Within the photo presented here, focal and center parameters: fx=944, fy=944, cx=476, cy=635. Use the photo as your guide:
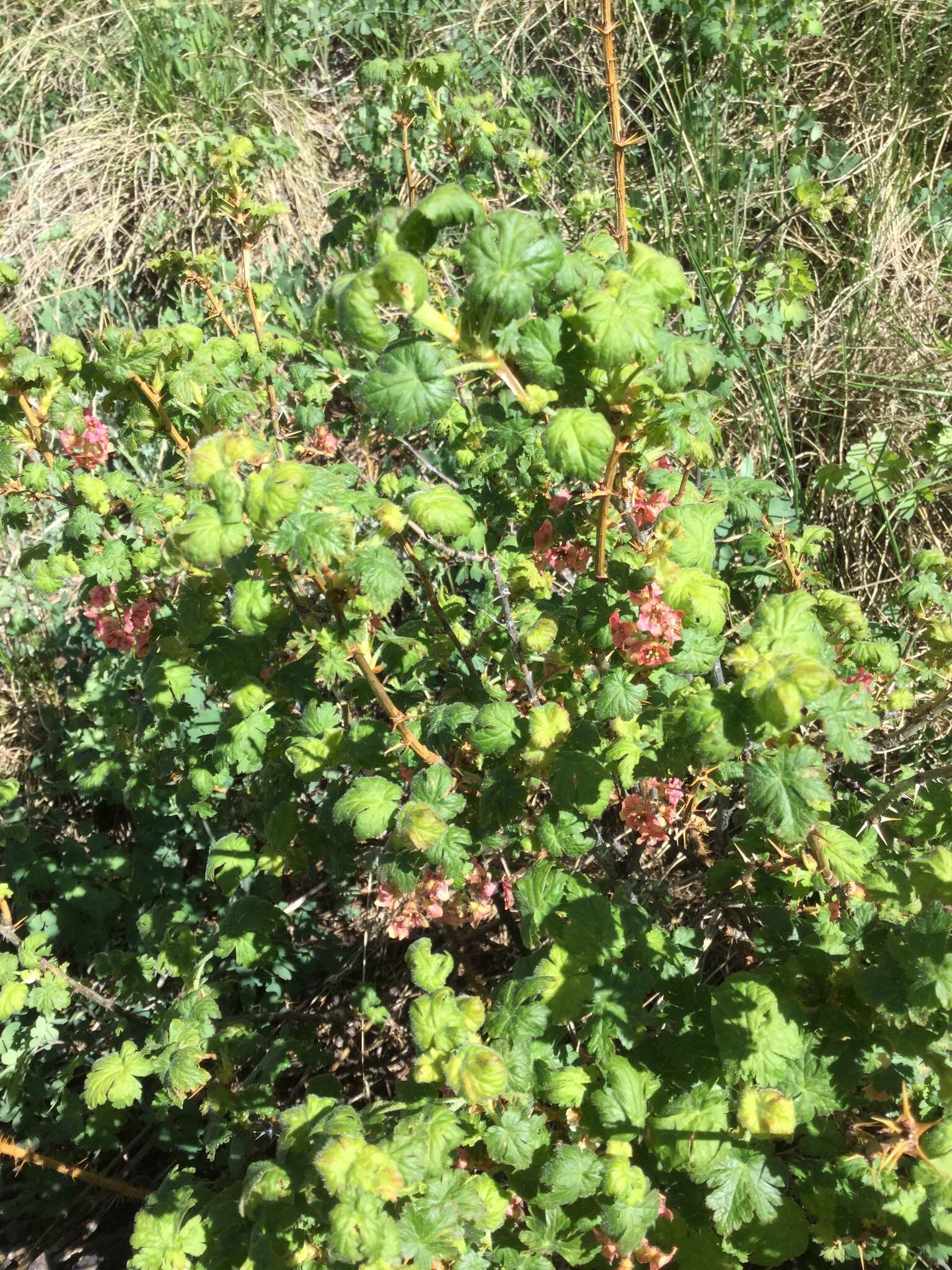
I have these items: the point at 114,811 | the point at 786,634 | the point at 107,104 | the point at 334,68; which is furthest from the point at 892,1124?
the point at 107,104

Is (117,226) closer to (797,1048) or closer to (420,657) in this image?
(420,657)

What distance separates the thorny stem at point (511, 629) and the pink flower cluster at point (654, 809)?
27cm

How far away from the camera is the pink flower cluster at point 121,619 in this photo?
1993mm


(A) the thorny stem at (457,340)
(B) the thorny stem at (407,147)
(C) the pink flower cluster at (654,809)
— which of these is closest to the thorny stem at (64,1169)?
(C) the pink flower cluster at (654,809)

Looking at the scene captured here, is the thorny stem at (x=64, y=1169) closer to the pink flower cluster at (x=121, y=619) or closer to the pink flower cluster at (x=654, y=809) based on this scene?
the pink flower cluster at (x=121, y=619)

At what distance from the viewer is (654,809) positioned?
5.79ft

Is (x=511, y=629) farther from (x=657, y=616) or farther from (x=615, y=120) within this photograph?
(x=615, y=120)

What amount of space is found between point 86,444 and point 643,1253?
5.95 feet

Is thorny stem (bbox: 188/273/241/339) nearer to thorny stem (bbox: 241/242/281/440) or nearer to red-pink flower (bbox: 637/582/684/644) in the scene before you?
thorny stem (bbox: 241/242/281/440)

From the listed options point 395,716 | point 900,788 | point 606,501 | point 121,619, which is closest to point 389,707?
point 395,716

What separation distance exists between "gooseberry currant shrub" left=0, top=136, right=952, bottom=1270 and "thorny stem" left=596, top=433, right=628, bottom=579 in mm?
12

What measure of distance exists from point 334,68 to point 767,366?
3.23 m

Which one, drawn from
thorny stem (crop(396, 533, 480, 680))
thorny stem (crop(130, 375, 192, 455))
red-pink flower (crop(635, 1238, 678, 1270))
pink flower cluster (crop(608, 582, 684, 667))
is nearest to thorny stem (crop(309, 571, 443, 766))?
thorny stem (crop(396, 533, 480, 680))

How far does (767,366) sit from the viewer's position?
3100 mm
